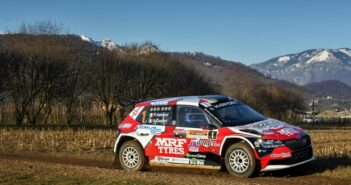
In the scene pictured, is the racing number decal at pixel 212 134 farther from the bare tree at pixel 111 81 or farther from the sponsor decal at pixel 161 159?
the bare tree at pixel 111 81

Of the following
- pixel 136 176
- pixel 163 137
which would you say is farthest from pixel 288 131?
pixel 136 176

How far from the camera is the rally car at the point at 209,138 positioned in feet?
36.8

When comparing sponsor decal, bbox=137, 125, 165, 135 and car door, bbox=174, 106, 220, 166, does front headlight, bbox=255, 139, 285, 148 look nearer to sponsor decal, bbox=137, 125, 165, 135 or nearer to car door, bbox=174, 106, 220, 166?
car door, bbox=174, 106, 220, 166

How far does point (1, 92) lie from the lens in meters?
44.6

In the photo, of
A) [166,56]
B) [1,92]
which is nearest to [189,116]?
[1,92]

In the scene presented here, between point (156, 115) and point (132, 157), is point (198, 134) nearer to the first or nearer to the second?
point (156, 115)

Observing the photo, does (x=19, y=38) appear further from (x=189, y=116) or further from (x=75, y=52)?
(x=189, y=116)

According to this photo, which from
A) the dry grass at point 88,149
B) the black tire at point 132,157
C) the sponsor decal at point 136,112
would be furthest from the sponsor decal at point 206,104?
the dry grass at point 88,149

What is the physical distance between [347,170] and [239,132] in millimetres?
2911

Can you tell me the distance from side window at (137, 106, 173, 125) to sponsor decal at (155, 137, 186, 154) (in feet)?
1.52

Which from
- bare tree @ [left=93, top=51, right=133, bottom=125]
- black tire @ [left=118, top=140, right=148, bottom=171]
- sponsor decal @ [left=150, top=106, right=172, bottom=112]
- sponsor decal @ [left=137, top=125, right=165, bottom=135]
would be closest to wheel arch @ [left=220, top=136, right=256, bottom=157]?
sponsor decal @ [left=137, top=125, right=165, bottom=135]

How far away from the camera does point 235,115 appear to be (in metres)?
12.5

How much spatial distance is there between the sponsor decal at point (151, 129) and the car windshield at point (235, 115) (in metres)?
1.45

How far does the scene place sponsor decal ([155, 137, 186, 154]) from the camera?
1238 cm
